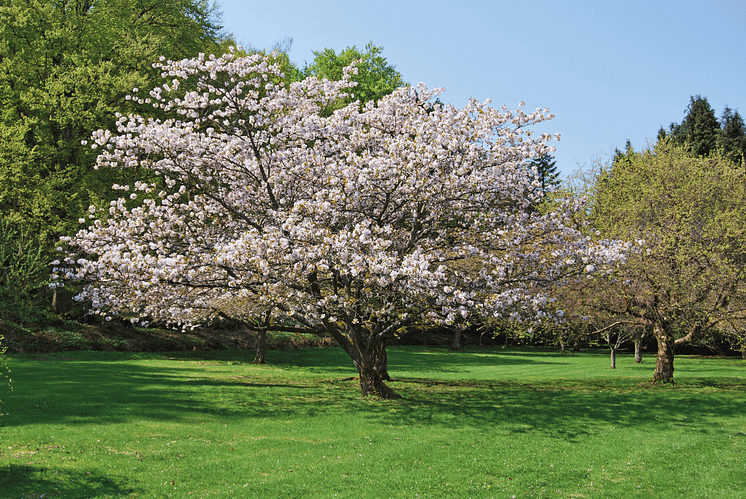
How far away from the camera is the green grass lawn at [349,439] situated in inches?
423

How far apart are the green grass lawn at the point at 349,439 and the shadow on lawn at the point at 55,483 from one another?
0.03 metres

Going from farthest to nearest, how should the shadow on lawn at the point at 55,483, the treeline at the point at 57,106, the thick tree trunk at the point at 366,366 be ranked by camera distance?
the treeline at the point at 57,106, the thick tree trunk at the point at 366,366, the shadow on lawn at the point at 55,483

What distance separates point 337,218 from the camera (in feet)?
56.6

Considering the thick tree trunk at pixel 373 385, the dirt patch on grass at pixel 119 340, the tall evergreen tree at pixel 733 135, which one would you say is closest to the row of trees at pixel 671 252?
the thick tree trunk at pixel 373 385

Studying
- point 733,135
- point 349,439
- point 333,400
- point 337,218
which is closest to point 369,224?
point 337,218

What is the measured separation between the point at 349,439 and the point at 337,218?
6363 millimetres

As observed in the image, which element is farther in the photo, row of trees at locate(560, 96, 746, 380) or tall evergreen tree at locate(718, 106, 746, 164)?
tall evergreen tree at locate(718, 106, 746, 164)

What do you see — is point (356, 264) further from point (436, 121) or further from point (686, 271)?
point (686, 271)

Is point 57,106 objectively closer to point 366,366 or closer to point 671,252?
point 366,366

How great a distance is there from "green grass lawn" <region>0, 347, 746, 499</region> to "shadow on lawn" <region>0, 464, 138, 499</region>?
0.03 meters

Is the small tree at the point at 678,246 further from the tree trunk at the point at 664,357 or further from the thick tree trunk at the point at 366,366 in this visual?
the thick tree trunk at the point at 366,366

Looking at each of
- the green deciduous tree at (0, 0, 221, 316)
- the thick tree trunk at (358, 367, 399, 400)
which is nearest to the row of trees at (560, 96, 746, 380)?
the thick tree trunk at (358, 367, 399, 400)

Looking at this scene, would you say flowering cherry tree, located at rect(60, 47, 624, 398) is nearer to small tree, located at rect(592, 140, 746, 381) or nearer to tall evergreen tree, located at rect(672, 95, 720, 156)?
small tree, located at rect(592, 140, 746, 381)

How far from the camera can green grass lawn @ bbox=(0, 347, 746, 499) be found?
10742mm
